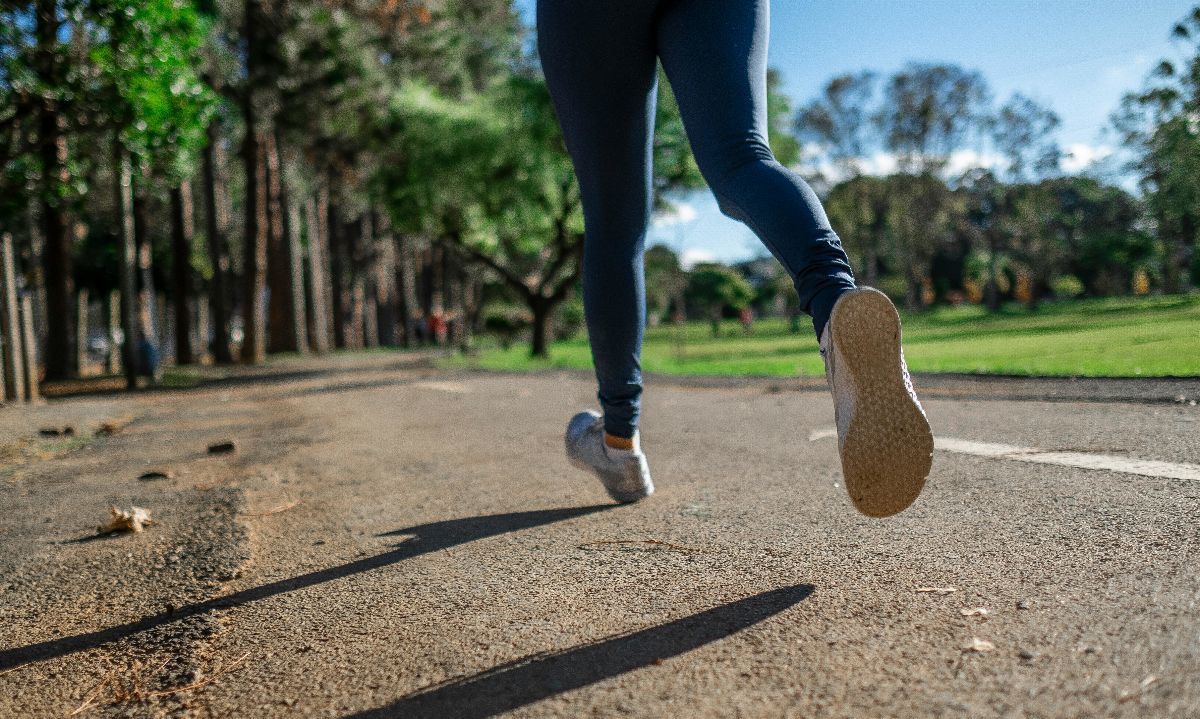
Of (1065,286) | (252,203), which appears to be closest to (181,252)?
(252,203)

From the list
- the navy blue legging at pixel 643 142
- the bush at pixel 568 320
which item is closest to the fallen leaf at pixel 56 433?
the navy blue legging at pixel 643 142

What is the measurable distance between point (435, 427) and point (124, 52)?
7527 mm

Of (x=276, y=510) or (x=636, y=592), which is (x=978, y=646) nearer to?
(x=636, y=592)

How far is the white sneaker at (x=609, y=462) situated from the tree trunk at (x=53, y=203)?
9.50 metres

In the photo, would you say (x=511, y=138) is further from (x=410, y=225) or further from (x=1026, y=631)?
(x=1026, y=631)

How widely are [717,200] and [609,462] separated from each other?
0.86m

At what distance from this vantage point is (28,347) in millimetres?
9719

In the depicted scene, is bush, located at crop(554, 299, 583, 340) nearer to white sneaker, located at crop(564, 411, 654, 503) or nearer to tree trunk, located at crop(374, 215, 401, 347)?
tree trunk, located at crop(374, 215, 401, 347)

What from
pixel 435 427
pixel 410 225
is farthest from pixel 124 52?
pixel 410 225

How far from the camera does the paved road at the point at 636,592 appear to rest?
116cm

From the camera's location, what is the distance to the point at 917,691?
1.08 m

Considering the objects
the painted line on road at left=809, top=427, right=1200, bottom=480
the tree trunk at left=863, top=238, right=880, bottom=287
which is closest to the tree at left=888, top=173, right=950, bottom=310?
the tree trunk at left=863, top=238, right=880, bottom=287

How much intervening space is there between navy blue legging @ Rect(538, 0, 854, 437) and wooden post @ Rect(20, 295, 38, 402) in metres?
9.48

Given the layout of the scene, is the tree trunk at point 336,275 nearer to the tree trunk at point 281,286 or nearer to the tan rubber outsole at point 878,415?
the tree trunk at point 281,286
